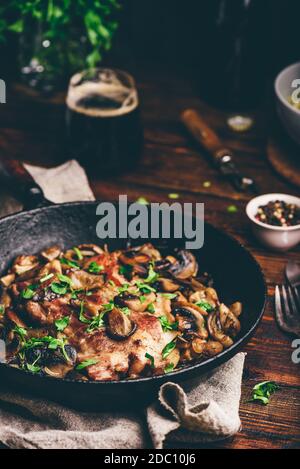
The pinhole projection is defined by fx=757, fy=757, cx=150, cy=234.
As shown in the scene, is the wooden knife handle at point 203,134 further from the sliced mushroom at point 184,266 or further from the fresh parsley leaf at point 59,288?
the fresh parsley leaf at point 59,288

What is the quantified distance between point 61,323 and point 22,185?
67cm

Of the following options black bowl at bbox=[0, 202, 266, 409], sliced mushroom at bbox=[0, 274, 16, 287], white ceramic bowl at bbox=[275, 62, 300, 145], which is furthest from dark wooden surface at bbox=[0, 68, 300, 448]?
sliced mushroom at bbox=[0, 274, 16, 287]

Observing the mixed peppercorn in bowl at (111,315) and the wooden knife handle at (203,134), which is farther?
the wooden knife handle at (203,134)

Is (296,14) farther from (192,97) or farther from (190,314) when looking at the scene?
(190,314)

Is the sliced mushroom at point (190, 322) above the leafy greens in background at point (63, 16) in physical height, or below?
below

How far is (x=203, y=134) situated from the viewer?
3340 mm

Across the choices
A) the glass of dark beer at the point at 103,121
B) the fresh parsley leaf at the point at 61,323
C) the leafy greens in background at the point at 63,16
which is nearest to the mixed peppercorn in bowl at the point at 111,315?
the fresh parsley leaf at the point at 61,323

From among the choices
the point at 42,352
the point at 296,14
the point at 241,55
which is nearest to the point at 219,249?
the point at 42,352

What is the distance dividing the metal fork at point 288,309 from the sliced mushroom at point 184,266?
291 millimetres

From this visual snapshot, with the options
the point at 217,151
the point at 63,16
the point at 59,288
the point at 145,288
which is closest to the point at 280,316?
the point at 145,288

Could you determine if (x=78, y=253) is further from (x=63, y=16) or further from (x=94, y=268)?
(x=63, y=16)

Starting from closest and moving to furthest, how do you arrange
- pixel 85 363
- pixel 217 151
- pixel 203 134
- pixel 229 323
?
pixel 85 363 < pixel 229 323 < pixel 217 151 < pixel 203 134

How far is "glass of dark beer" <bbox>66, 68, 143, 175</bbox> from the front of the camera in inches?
118

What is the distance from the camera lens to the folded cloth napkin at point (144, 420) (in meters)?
1.97
